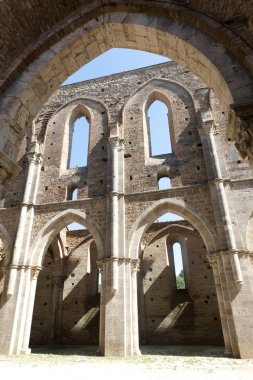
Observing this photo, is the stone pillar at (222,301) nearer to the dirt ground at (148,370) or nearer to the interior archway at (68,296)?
the dirt ground at (148,370)

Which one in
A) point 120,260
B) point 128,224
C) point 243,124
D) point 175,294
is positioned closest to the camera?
point 243,124

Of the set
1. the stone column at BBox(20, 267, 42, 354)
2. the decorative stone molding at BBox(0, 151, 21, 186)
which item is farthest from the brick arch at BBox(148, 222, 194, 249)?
the decorative stone molding at BBox(0, 151, 21, 186)

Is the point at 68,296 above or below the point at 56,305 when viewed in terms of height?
above

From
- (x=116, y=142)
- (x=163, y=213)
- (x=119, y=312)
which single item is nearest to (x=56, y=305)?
(x=119, y=312)

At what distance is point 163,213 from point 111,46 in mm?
6878

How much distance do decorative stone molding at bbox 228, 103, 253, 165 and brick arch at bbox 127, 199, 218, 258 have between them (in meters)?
6.82

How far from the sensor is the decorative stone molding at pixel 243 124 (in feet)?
9.71

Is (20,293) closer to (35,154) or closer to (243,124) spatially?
(35,154)

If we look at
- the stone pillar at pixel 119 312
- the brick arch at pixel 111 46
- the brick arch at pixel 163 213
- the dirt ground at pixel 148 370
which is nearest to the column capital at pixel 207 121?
the brick arch at pixel 163 213

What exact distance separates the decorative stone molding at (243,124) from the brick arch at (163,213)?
6816 millimetres

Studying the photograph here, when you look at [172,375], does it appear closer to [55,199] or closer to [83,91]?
[55,199]

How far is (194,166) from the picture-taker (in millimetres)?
11141

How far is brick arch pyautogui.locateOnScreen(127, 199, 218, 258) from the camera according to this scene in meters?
9.57

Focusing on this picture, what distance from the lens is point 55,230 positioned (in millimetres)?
11234
